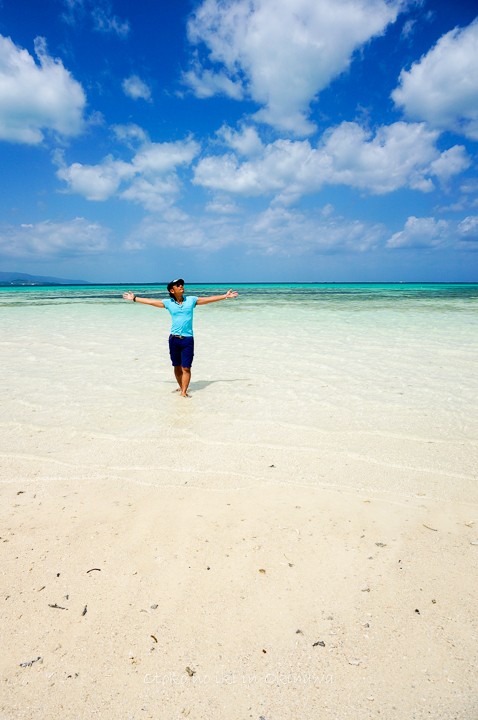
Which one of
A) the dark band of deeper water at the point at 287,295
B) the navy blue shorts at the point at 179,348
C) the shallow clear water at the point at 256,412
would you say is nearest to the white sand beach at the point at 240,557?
the shallow clear water at the point at 256,412

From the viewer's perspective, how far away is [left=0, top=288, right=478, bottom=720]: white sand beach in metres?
1.91

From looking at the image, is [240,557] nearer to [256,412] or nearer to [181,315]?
[256,412]

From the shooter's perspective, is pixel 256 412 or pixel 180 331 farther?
pixel 180 331

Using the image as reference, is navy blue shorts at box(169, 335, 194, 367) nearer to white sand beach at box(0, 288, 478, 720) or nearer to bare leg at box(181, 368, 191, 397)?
bare leg at box(181, 368, 191, 397)

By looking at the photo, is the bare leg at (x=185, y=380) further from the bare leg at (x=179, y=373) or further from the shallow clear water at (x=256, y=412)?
the shallow clear water at (x=256, y=412)

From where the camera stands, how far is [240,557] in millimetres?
2764

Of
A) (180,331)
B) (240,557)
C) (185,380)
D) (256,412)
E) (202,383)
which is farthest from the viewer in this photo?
(202,383)

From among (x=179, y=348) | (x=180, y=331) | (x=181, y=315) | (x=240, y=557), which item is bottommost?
(x=240, y=557)

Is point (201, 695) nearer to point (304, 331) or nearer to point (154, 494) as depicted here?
point (154, 494)

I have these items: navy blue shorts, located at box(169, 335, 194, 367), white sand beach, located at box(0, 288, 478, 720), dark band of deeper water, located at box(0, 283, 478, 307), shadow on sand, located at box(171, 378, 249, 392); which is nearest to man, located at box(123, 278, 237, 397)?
navy blue shorts, located at box(169, 335, 194, 367)

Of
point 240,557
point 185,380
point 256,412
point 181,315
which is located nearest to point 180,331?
point 181,315

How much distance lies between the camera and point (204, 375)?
320 inches

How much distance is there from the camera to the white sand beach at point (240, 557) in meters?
1.91

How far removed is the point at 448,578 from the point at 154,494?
7.71 ft
